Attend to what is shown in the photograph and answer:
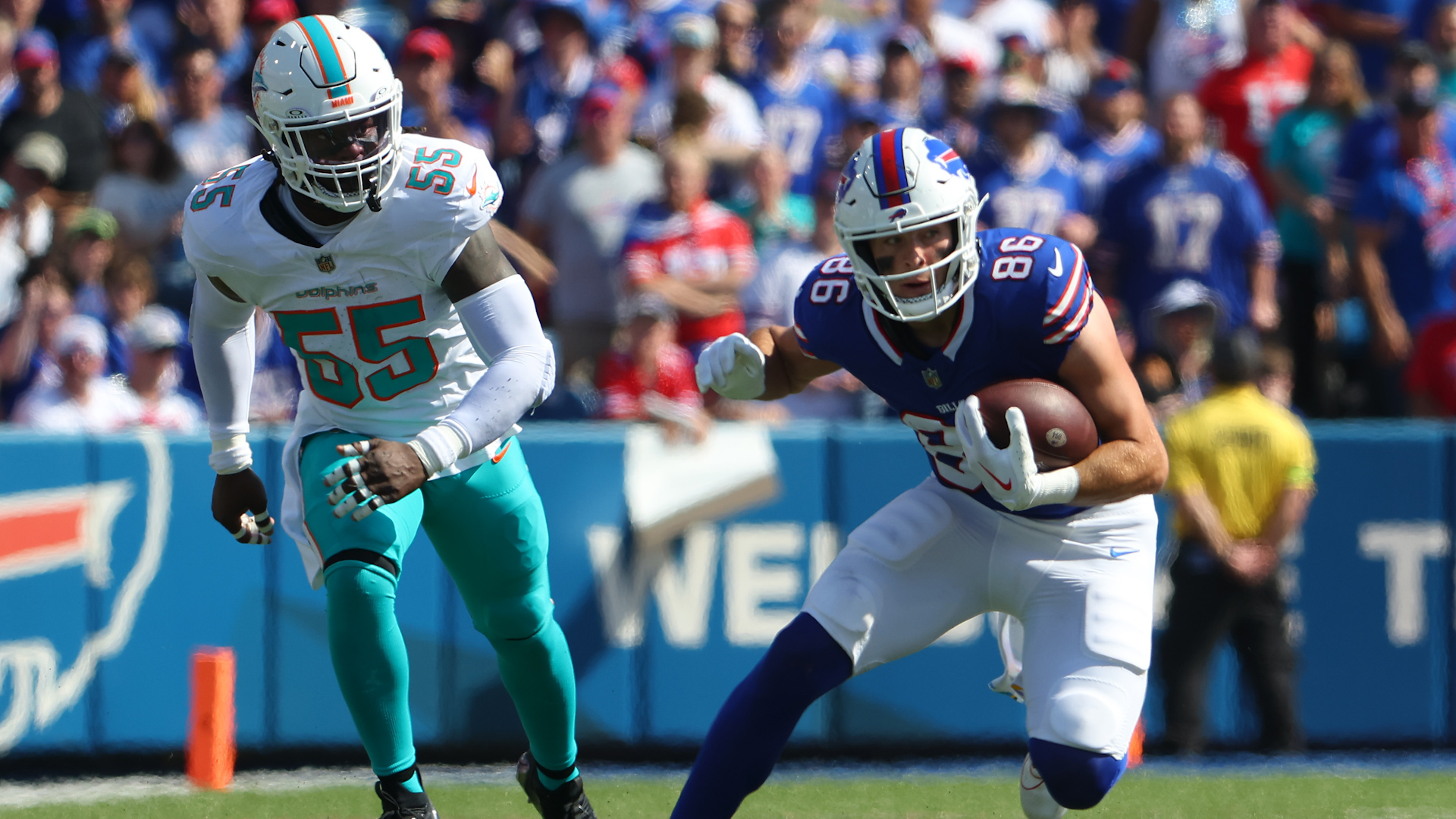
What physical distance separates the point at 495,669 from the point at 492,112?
3.34 meters

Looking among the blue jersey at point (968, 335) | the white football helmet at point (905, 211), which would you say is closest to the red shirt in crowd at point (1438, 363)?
the blue jersey at point (968, 335)

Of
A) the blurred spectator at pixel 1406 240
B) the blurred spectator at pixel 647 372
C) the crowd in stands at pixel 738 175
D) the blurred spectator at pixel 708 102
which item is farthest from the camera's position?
the blurred spectator at pixel 708 102

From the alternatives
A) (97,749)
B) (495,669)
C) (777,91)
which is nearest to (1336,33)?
(777,91)

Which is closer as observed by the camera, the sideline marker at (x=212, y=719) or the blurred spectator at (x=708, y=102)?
the sideline marker at (x=212, y=719)

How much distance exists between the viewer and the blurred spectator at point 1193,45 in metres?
9.41

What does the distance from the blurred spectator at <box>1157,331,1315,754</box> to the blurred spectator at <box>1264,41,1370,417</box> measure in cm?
163

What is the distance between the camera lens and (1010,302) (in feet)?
13.1

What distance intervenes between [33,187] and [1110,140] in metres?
5.19

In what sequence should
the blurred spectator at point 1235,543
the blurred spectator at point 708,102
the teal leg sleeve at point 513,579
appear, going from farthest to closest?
the blurred spectator at point 708,102 → the blurred spectator at point 1235,543 → the teal leg sleeve at point 513,579

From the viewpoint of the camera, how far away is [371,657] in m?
4.23

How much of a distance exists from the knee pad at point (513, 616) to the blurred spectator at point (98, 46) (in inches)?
222

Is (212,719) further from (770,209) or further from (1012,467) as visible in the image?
(1012,467)

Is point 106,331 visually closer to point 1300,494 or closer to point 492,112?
point 492,112

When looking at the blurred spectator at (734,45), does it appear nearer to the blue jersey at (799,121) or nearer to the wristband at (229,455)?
the blue jersey at (799,121)
